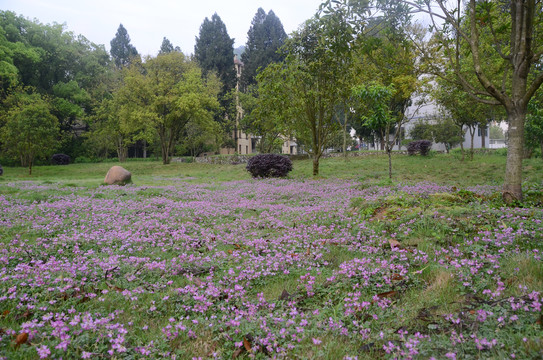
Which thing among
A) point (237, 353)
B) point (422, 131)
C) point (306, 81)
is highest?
point (306, 81)

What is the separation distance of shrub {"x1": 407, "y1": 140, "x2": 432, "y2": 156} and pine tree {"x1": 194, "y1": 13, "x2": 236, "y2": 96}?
29020 millimetres

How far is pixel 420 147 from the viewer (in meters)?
29.8

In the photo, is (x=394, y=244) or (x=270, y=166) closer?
(x=394, y=244)

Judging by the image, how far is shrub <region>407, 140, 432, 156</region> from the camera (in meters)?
29.4

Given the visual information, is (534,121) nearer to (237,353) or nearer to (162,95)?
(237,353)

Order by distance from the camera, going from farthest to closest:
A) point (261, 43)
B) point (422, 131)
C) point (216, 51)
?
point (261, 43) → point (216, 51) → point (422, 131)

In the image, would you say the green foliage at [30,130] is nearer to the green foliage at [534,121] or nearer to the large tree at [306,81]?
the large tree at [306,81]

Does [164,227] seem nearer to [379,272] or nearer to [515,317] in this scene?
[379,272]

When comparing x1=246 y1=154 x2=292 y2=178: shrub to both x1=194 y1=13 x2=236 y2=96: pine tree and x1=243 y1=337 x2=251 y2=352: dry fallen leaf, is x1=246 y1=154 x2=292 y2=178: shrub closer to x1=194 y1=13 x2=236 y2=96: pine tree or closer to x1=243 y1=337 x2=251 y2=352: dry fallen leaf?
x1=243 y1=337 x2=251 y2=352: dry fallen leaf

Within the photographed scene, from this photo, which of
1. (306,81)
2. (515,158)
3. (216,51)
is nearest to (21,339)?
(515,158)

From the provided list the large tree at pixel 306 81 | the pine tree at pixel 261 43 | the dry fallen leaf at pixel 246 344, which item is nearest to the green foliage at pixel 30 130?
the large tree at pixel 306 81

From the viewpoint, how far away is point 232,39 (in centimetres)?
5253

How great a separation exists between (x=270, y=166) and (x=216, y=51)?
3867 centimetres

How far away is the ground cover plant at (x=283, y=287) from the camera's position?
2334 millimetres
